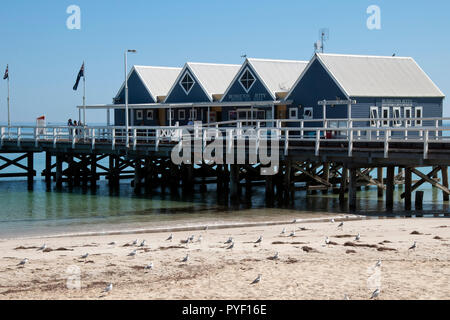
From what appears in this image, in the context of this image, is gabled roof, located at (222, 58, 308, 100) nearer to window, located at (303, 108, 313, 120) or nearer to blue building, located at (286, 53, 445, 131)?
blue building, located at (286, 53, 445, 131)

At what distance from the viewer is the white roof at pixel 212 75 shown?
4778 cm

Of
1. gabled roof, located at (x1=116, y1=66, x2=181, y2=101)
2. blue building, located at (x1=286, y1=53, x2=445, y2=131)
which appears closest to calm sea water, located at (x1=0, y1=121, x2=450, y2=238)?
blue building, located at (x1=286, y1=53, x2=445, y2=131)

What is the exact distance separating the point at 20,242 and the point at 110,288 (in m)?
7.28

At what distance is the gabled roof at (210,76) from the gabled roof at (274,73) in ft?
10.2

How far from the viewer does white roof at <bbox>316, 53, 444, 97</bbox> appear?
38031 millimetres

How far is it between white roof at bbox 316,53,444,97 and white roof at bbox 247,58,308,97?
4337 mm

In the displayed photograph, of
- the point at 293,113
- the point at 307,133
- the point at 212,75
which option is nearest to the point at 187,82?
the point at 212,75

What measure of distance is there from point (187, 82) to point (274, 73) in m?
7.00

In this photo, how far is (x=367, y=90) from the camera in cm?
3797

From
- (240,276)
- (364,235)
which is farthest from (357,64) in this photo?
(240,276)

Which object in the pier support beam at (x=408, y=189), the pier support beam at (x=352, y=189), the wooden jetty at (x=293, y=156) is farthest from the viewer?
the pier support beam at (x=408, y=189)

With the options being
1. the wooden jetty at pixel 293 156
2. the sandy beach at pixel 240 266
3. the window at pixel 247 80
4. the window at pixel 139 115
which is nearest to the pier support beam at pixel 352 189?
the wooden jetty at pixel 293 156

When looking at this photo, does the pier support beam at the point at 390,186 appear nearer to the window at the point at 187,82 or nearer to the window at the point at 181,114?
the window at the point at 187,82

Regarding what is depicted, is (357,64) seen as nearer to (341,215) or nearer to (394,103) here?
(394,103)
